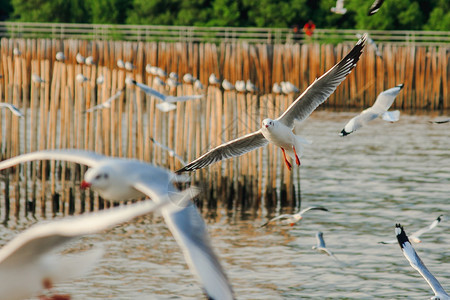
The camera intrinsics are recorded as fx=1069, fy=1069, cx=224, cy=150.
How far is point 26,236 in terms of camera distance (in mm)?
8461

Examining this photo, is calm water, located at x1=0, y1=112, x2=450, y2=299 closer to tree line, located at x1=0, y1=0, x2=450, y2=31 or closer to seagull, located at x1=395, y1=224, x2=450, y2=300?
seagull, located at x1=395, y1=224, x2=450, y2=300

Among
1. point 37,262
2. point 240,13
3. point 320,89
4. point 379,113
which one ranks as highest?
point 240,13

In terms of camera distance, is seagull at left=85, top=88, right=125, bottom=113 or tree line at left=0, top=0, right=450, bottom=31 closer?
seagull at left=85, top=88, right=125, bottom=113

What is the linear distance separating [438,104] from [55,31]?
20536 mm

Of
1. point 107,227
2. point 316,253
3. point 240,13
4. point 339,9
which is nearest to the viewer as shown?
point 107,227

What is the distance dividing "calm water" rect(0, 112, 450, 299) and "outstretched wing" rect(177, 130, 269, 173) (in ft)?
9.37

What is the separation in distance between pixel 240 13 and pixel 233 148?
42.1 meters

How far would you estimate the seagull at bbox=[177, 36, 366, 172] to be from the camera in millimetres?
11922

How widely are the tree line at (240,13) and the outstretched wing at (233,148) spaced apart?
35564 millimetres

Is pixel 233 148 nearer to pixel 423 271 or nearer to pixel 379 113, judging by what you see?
pixel 379 113

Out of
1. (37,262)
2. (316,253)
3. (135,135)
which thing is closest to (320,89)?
(37,262)

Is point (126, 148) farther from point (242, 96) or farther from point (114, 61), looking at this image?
point (114, 61)

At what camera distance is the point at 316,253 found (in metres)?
17.4

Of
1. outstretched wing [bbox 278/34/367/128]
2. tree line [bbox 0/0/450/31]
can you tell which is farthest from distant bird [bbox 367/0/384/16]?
tree line [bbox 0/0/450/31]
